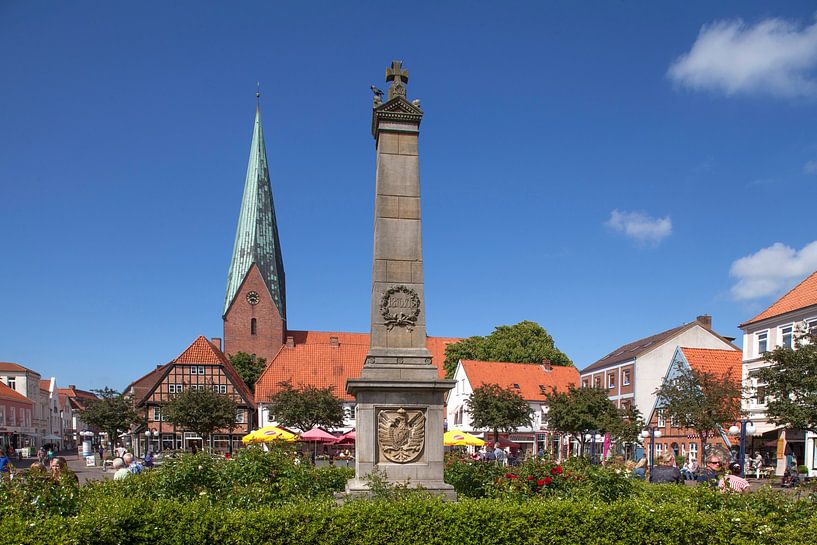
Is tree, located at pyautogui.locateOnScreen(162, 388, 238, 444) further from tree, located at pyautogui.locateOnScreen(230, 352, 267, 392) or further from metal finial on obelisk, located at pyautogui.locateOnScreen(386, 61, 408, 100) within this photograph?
metal finial on obelisk, located at pyautogui.locateOnScreen(386, 61, 408, 100)

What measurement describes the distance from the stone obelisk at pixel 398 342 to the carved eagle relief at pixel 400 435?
0.05 feet

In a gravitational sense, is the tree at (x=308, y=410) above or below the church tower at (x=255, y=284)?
below

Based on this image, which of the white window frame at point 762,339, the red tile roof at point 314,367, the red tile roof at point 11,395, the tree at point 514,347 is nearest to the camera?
the white window frame at point 762,339

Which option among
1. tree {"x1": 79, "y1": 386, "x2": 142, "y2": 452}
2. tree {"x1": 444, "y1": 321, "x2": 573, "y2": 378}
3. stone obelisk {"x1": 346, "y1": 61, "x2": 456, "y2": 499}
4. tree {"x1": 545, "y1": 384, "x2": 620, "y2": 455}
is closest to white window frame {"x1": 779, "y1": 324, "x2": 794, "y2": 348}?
tree {"x1": 545, "y1": 384, "x2": 620, "y2": 455}

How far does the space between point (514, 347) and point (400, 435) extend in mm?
53644

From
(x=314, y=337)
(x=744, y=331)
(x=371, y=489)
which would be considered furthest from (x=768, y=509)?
(x=314, y=337)

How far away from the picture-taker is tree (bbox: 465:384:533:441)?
45.9m

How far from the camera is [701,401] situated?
32.8m

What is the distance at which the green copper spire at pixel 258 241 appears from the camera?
7506cm

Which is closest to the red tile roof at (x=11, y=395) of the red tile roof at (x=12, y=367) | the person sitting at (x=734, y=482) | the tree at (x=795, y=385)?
the red tile roof at (x=12, y=367)

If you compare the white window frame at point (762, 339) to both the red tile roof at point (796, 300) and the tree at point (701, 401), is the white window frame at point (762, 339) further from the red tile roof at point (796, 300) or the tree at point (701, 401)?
the tree at point (701, 401)

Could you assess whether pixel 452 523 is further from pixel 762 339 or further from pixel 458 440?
pixel 762 339

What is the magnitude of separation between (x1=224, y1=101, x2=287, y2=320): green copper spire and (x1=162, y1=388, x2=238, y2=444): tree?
2965cm

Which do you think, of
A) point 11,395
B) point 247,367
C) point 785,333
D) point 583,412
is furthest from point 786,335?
point 11,395
